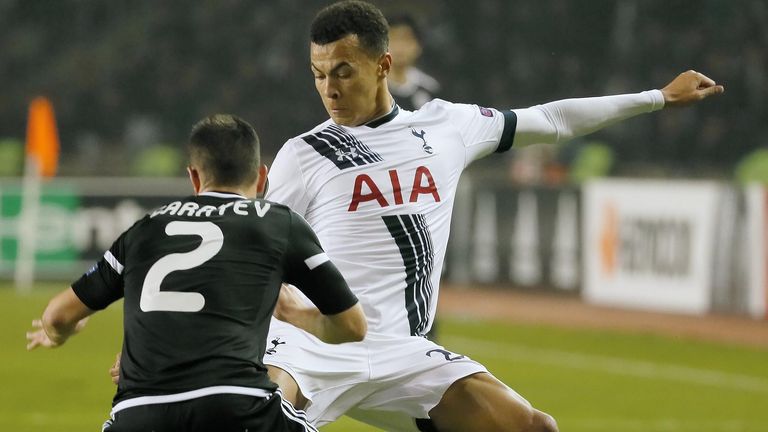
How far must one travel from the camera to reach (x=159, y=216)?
417 centimetres

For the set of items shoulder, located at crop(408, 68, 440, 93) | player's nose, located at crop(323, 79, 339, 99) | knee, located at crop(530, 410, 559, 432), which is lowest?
knee, located at crop(530, 410, 559, 432)

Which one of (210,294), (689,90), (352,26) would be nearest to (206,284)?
(210,294)

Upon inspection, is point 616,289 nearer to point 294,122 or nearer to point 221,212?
point 294,122

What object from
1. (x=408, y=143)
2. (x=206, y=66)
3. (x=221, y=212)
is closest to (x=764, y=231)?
(x=408, y=143)

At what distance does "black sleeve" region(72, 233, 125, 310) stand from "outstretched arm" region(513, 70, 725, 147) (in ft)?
6.22

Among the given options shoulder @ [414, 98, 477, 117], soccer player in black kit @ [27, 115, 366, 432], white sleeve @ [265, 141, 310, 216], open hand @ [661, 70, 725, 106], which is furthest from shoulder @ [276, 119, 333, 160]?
open hand @ [661, 70, 725, 106]

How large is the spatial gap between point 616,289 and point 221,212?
11.8m

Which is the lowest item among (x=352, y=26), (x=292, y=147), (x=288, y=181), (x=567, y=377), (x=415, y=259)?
(x=567, y=377)

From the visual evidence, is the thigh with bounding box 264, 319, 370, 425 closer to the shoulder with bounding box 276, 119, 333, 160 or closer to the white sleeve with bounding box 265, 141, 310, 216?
the white sleeve with bounding box 265, 141, 310, 216

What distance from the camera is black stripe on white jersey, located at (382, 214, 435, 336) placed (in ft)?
17.0

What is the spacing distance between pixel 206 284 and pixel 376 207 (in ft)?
4.09

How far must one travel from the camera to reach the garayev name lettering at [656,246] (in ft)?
47.9

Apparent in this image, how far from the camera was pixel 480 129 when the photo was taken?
18.2ft

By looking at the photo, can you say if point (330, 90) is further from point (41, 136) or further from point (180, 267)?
point (41, 136)
